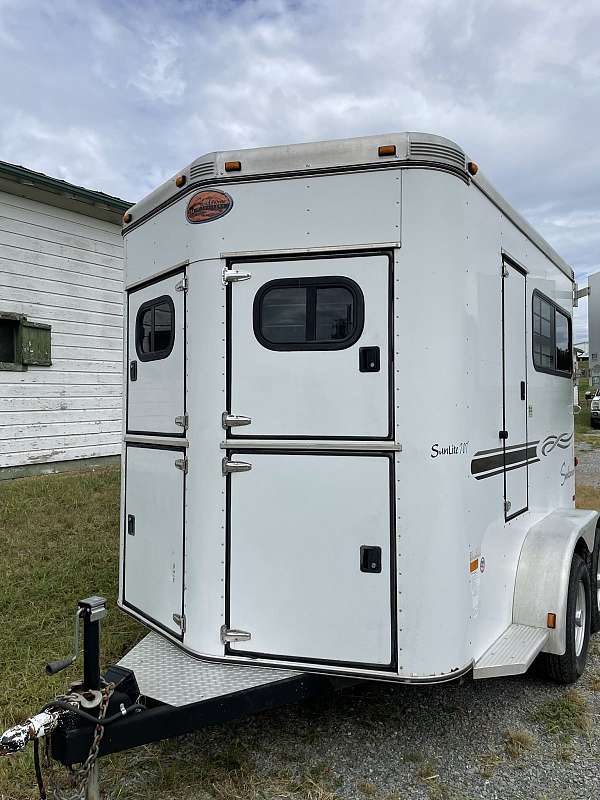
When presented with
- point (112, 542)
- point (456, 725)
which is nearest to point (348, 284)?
point (456, 725)

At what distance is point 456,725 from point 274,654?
3.75ft

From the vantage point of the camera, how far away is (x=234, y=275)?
3.19 m

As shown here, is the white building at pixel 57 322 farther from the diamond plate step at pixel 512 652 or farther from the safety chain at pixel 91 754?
the diamond plate step at pixel 512 652

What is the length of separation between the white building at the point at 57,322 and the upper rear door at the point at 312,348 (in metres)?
6.75

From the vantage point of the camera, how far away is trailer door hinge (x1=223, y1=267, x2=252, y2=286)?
3188 millimetres

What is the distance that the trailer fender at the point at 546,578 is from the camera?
3.73 meters

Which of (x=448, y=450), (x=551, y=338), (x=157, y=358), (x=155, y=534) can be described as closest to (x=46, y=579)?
(x=155, y=534)

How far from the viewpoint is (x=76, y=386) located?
397 inches

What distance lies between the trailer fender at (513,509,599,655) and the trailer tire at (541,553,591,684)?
11 cm

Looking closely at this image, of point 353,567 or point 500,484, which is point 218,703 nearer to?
point 353,567

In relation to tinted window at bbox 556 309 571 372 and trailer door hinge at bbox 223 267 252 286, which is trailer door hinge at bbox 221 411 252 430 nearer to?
trailer door hinge at bbox 223 267 252 286

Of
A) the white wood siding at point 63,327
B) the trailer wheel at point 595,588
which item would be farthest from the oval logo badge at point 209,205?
the white wood siding at point 63,327

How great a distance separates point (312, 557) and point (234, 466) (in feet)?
1.79

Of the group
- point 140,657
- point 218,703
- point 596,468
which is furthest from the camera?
point 596,468
